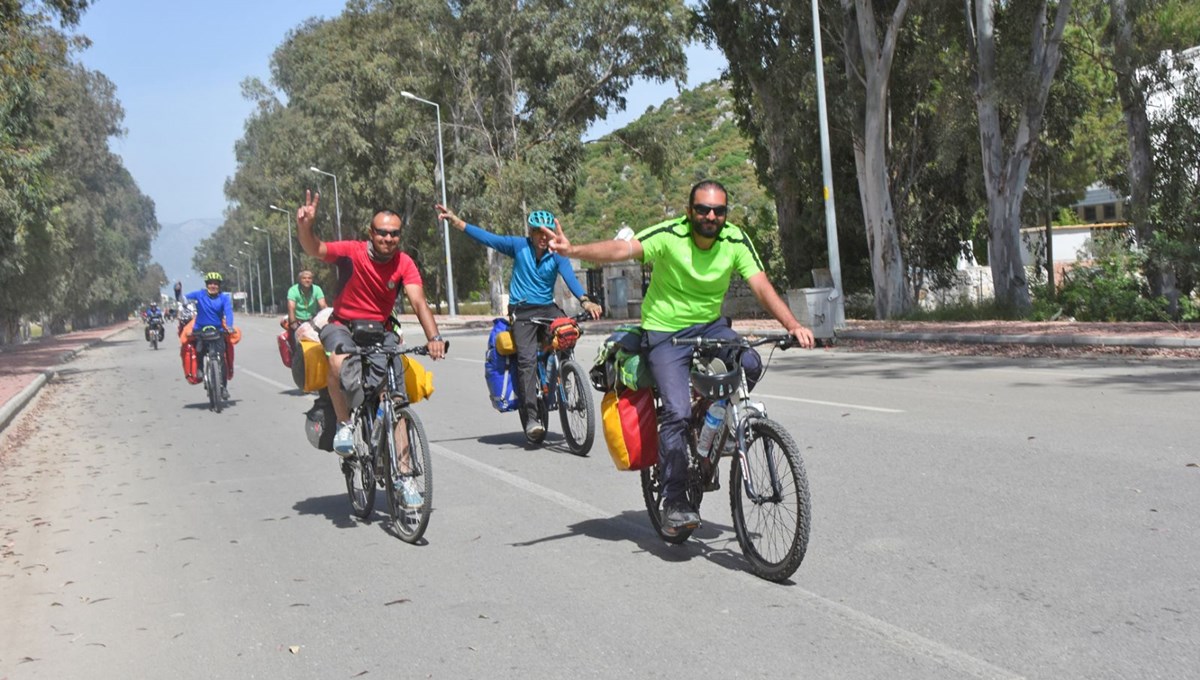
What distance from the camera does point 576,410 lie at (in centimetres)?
959

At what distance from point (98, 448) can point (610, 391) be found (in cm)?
831

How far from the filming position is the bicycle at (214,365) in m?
15.2

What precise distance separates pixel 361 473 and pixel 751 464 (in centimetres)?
288

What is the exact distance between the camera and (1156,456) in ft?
25.5

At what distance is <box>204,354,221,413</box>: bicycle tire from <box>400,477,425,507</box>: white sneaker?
948 centimetres

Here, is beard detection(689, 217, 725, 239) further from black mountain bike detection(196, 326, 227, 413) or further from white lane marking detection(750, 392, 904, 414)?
black mountain bike detection(196, 326, 227, 413)

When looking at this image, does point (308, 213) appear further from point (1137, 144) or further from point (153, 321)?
point (153, 321)

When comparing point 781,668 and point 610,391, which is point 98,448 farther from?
point 781,668

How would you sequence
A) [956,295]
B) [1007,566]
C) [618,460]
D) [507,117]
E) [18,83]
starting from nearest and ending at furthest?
[1007,566], [618,460], [18,83], [956,295], [507,117]

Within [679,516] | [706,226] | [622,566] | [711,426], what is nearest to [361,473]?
[622,566]

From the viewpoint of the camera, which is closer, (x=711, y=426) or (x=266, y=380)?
(x=711, y=426)

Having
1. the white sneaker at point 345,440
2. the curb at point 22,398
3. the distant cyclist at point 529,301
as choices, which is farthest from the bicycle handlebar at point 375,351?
the curb at point 22,398

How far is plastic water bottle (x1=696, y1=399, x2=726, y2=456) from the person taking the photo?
17.8ft

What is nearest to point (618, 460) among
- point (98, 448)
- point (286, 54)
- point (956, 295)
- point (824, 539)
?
point (824, 539)
